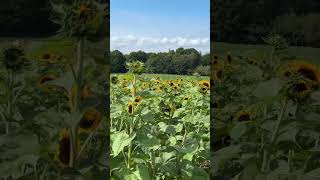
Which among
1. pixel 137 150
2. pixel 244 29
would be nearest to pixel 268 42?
pixel 244 29

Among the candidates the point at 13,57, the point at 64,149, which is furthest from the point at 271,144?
the point at 13,57

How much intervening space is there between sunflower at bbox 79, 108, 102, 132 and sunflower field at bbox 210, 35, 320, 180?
0.49 metres

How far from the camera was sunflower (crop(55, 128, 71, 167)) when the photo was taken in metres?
2.11

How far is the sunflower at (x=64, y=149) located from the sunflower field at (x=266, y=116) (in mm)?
614

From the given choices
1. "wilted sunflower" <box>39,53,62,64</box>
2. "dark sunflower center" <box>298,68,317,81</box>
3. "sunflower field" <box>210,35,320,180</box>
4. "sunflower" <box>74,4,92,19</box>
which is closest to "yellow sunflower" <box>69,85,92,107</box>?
"wilted sunflower" <box>39,53,62,64</box>

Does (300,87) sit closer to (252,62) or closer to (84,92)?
(252,62)

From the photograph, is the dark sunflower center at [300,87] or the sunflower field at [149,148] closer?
the dark sunflower center at [300,87]

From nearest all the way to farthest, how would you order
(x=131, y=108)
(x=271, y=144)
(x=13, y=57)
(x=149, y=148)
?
1. (x=13, y=57)
2. (x=271, y=144)
3. (x=149, y=148)
4. (x=131, y=108)

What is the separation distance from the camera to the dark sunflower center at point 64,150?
2.12 meters

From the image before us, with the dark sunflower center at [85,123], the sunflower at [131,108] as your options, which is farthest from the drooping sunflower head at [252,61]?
the sunflower at [131,108]

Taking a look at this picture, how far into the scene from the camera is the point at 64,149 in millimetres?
2125

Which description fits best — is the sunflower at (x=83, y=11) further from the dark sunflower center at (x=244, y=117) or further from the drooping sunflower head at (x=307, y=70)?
the drooping sunflower head at (x=307, y=70)

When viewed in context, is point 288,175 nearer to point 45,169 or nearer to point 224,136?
point 224,136

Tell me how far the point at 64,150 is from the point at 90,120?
0.56 ft
